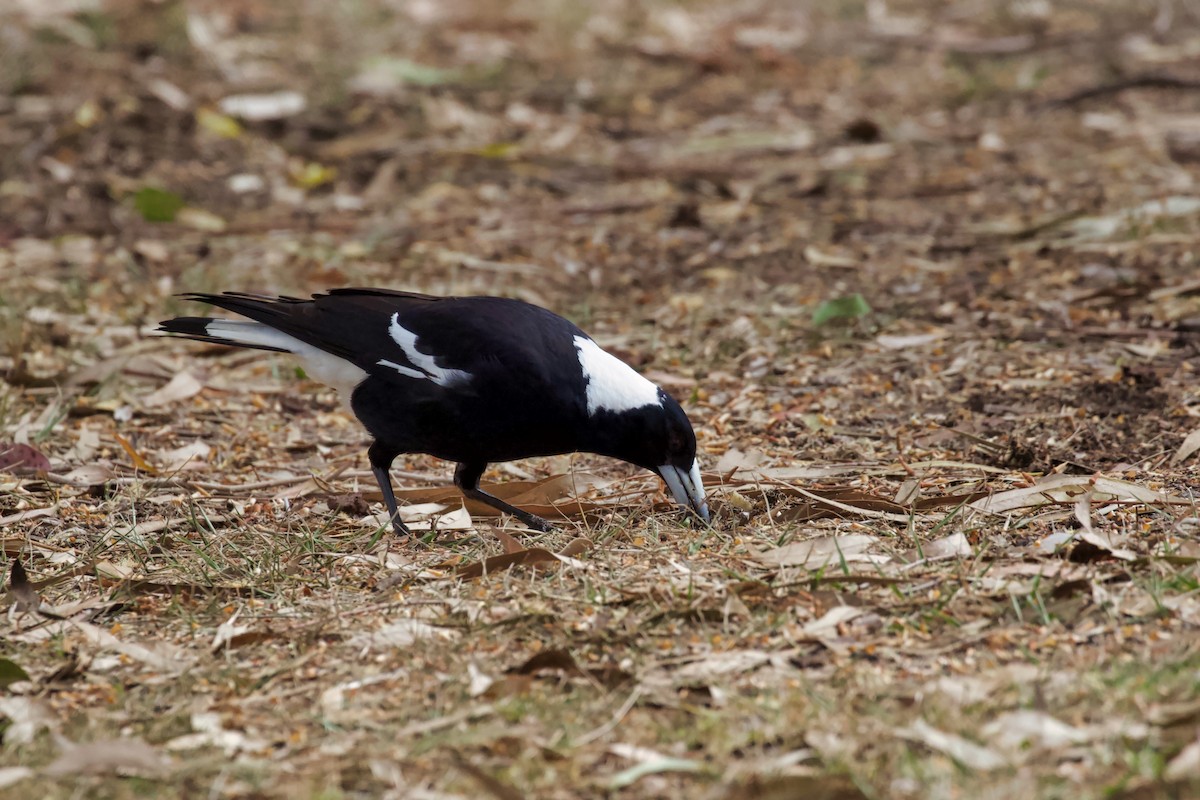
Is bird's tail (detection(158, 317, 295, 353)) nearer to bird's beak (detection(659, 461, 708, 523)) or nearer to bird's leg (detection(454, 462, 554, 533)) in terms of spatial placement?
bird's leg (detection(454, 462, 554, 533))

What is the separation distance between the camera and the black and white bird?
4.07 m

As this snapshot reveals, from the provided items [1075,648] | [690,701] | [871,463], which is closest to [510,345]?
[871,463]

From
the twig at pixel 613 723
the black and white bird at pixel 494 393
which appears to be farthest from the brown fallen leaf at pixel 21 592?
the twig at pixel 613 723

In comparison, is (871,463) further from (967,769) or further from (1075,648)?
(967,769)

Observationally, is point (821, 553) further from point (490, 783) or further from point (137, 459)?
point (137, 459)

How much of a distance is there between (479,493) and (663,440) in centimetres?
67

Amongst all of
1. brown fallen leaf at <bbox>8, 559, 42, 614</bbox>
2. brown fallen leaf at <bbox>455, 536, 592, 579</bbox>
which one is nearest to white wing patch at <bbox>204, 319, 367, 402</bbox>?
brown fallen leaf at <bbox>455, 536, 592, 579</bbox>

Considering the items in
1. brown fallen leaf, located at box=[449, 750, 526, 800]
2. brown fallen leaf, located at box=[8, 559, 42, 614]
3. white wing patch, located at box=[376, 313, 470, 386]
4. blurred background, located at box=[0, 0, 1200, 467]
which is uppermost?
white wing patch, located at box=[376, 313, 470, 386]

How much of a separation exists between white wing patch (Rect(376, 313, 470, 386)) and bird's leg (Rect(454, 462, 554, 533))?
0.35 m

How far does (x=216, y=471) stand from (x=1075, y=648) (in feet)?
9.30

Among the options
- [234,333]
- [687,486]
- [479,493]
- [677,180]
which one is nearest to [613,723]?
[687,486]

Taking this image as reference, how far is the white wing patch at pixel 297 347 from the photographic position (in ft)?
14.7

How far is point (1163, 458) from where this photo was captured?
13.9ft

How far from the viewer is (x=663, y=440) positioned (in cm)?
411
